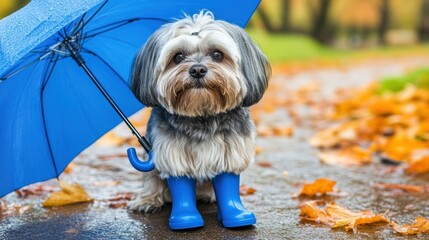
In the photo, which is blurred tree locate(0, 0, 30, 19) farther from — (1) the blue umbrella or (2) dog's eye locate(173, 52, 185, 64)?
(2) dog's eye locate(173, 52, 185, 64)

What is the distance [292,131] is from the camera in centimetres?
701

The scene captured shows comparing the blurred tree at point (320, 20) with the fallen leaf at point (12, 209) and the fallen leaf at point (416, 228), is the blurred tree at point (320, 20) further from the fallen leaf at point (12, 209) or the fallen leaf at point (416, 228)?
the fallen leaf at point (416, 228)

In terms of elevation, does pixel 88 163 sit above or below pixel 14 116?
below

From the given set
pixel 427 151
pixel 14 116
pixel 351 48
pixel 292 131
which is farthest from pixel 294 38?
pixel 14 116

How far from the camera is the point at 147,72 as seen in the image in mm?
3271

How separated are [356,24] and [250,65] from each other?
23935mm

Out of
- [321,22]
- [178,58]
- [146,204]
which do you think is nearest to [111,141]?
[146,204]

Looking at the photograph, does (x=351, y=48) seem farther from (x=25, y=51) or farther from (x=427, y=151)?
(x=25, y=51)

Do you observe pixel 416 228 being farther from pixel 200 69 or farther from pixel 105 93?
pixel 105 93

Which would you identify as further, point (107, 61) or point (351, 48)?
point (351, 48)

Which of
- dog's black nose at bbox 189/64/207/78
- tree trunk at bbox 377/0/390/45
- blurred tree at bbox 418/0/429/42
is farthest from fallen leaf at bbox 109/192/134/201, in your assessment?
blurred tree at bbox 418/0/429/42

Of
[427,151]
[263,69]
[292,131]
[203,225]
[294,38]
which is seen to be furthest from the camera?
[294,38]

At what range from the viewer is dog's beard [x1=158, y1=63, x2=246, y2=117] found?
3.13 metres

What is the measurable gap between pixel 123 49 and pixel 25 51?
119 cm
